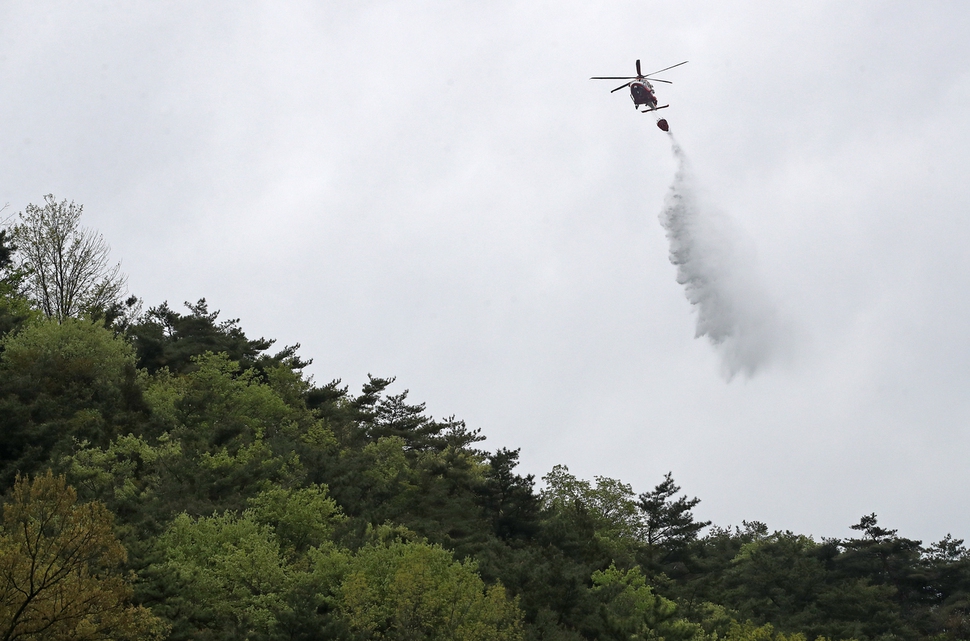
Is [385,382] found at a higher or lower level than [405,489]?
higher

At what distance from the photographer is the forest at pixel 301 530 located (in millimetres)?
29391

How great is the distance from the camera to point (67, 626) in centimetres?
2189

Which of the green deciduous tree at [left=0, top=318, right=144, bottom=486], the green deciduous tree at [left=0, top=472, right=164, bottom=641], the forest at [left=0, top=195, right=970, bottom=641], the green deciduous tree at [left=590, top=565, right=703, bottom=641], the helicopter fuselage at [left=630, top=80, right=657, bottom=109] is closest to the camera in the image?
the green deciduous tree at [left=0, top=472, right=164, bottom=641]

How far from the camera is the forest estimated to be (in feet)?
96.4

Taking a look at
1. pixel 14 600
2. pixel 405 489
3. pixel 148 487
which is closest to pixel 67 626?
pixel 14 600

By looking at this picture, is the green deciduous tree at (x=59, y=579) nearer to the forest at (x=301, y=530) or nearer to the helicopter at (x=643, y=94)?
the forest at (x=301, y=530)

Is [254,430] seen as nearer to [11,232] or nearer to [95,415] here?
[95,415]

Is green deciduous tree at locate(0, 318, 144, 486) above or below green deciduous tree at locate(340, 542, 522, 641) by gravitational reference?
above

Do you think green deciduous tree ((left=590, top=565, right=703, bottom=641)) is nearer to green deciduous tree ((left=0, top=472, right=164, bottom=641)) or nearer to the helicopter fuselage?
green deciduous tree ((left=0, top=472, right=164, bottom=641))

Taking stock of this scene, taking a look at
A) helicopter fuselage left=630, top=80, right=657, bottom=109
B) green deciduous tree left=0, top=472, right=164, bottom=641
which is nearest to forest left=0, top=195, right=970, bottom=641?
green deciduous tree left=0, top=472, right=164, bottom=641

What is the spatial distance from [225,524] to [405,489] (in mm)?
16324

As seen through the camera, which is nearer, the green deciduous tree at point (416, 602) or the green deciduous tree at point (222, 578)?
the green deciduous tree at point (222, 578)

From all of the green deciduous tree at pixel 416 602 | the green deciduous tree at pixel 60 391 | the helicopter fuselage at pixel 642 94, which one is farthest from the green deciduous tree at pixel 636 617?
the helicopter fuselage at pixel 642 94

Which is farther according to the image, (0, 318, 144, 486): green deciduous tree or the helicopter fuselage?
the helicopter fuselage
